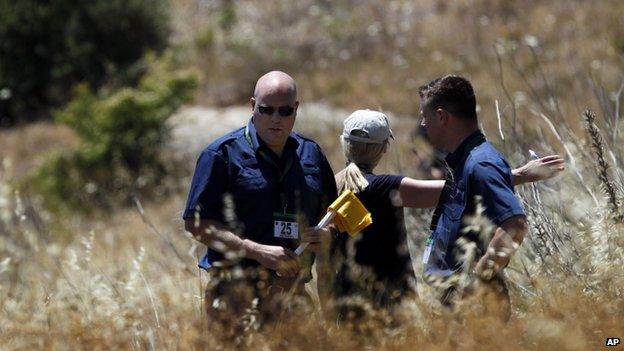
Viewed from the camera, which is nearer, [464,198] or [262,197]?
[464,198]

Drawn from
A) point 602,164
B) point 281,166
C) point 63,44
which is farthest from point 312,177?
point 63,44

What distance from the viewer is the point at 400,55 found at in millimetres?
19609

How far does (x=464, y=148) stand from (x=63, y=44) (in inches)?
722

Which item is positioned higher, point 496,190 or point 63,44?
point 496,190

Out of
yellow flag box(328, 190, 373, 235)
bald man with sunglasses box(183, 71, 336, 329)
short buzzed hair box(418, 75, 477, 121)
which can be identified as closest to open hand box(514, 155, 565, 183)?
short buzzed hair box(418, 75, 477, 121)

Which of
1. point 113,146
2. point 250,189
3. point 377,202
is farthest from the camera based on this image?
point 113,146

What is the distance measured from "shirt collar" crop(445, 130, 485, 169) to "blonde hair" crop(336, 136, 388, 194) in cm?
34

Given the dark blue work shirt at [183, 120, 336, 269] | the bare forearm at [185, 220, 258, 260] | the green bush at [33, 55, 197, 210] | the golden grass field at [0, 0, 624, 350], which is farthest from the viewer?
the green bush at [33, 55, 197, 210]

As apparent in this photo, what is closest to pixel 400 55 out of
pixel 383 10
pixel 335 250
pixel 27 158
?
pixel 383 10

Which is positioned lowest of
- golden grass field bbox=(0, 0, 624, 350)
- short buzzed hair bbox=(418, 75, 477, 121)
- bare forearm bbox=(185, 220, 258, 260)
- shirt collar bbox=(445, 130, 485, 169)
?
golden grass field bbox=(0, 0, 624, 350)

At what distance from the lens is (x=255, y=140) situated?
176 inches

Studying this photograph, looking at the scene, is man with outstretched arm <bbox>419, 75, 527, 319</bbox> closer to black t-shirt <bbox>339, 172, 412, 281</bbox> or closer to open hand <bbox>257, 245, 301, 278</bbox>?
black t-shirt <bbox>339, 172, 412, 281</bbox>

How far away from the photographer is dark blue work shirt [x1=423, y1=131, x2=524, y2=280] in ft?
13.0

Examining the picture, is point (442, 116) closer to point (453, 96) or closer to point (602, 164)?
point (453, 96)
